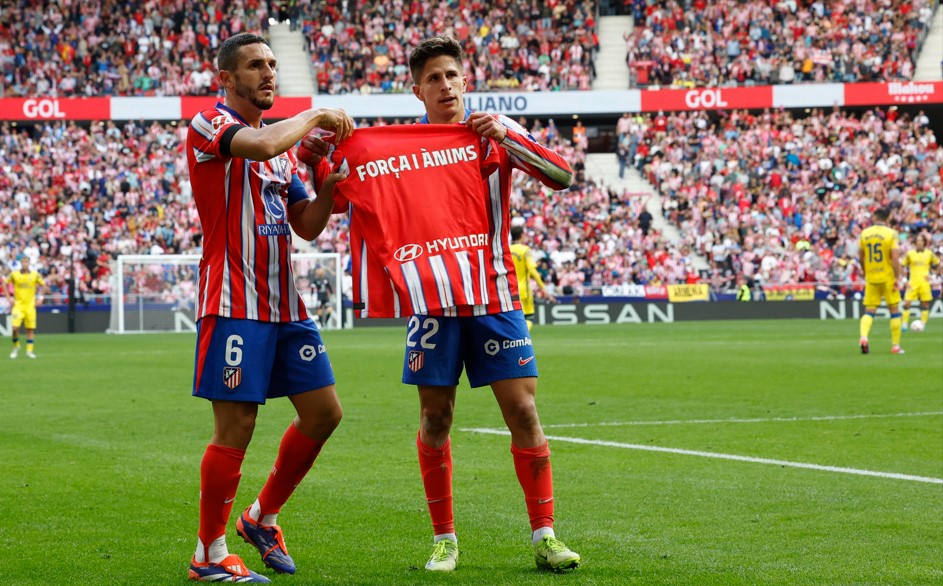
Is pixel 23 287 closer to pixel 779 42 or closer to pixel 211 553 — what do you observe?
pixel 211 553

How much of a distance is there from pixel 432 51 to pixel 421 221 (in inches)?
28.1

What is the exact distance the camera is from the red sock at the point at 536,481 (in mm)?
5202

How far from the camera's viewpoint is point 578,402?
12.9 m

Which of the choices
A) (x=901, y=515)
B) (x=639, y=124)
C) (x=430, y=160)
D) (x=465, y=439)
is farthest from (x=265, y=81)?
(x=639, y=124)

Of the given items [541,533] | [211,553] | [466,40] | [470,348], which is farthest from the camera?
[466,40]

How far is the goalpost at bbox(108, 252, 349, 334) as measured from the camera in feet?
117

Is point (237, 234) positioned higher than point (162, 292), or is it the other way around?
point (162, 292)

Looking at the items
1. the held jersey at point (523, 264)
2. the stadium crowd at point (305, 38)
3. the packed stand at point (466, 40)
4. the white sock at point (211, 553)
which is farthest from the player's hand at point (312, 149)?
the packed stand at point (466, 40)

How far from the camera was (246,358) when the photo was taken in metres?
5.02

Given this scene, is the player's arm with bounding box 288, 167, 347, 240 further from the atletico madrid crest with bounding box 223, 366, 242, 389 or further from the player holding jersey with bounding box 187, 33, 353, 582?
the atletico madrid crest with bounding box 223, 366, 242, 389

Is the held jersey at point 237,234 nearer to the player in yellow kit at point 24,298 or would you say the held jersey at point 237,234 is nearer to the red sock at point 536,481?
the red sock at point 536,481

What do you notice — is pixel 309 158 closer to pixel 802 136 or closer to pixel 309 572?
pixel 309 572

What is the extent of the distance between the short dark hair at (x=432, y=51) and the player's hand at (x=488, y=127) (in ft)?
1.03

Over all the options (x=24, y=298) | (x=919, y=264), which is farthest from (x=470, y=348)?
(x=919, y=264)
